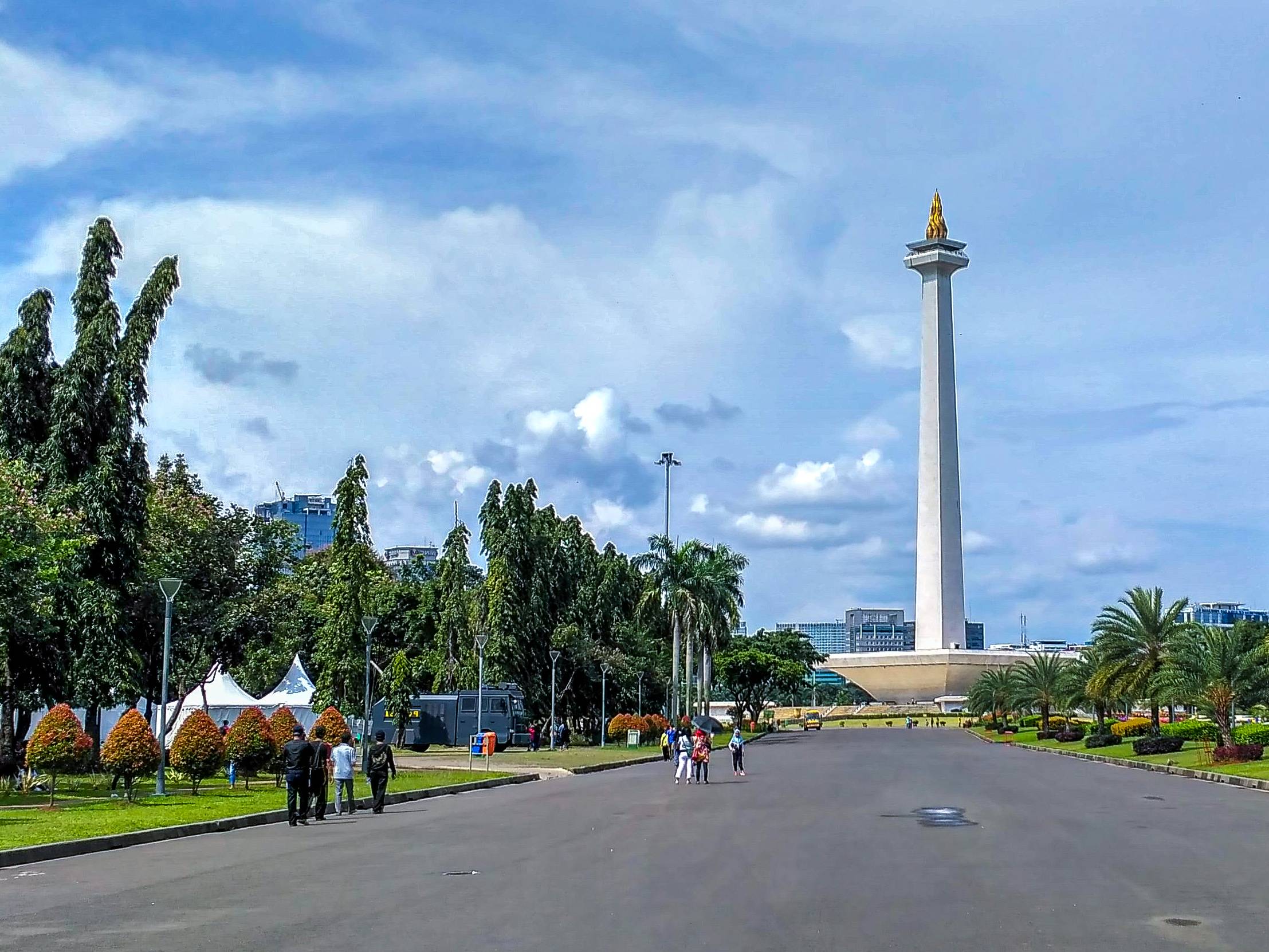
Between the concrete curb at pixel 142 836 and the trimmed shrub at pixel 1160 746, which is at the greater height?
the concrete curb at pixel 142 836

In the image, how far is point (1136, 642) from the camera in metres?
58.4

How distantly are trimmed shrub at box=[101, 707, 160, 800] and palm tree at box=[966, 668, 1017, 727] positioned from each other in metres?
66.1

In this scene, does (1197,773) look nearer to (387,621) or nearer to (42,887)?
(42,887)

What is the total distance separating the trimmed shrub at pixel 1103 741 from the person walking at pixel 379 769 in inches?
1575

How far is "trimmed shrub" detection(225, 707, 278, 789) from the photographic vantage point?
29094mm

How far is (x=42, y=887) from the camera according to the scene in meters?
13.8

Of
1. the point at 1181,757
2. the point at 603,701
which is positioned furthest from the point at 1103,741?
the point at 603,701

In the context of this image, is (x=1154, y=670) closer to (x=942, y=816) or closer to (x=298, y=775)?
(x=942, y=816)

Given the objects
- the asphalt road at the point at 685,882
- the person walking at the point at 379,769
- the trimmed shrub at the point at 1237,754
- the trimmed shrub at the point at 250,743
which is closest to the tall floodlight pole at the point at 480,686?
the trimmed shrub at the point at 250,743

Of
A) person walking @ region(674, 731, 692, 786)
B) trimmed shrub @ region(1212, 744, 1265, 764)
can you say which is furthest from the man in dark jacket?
trimmed shrub @ region(1212, 744, 1265, 764)

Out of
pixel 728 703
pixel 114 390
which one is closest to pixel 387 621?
pixel 114 390

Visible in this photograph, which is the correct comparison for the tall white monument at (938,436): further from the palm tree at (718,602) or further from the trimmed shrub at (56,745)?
the trimmed shrub at (56,745)

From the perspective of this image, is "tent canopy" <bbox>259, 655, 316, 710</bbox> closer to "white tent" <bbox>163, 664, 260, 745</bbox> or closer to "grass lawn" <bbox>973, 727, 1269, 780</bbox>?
"white tent" <bbox>163, 664, 260, 745</bbox>

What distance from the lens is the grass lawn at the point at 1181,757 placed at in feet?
120
